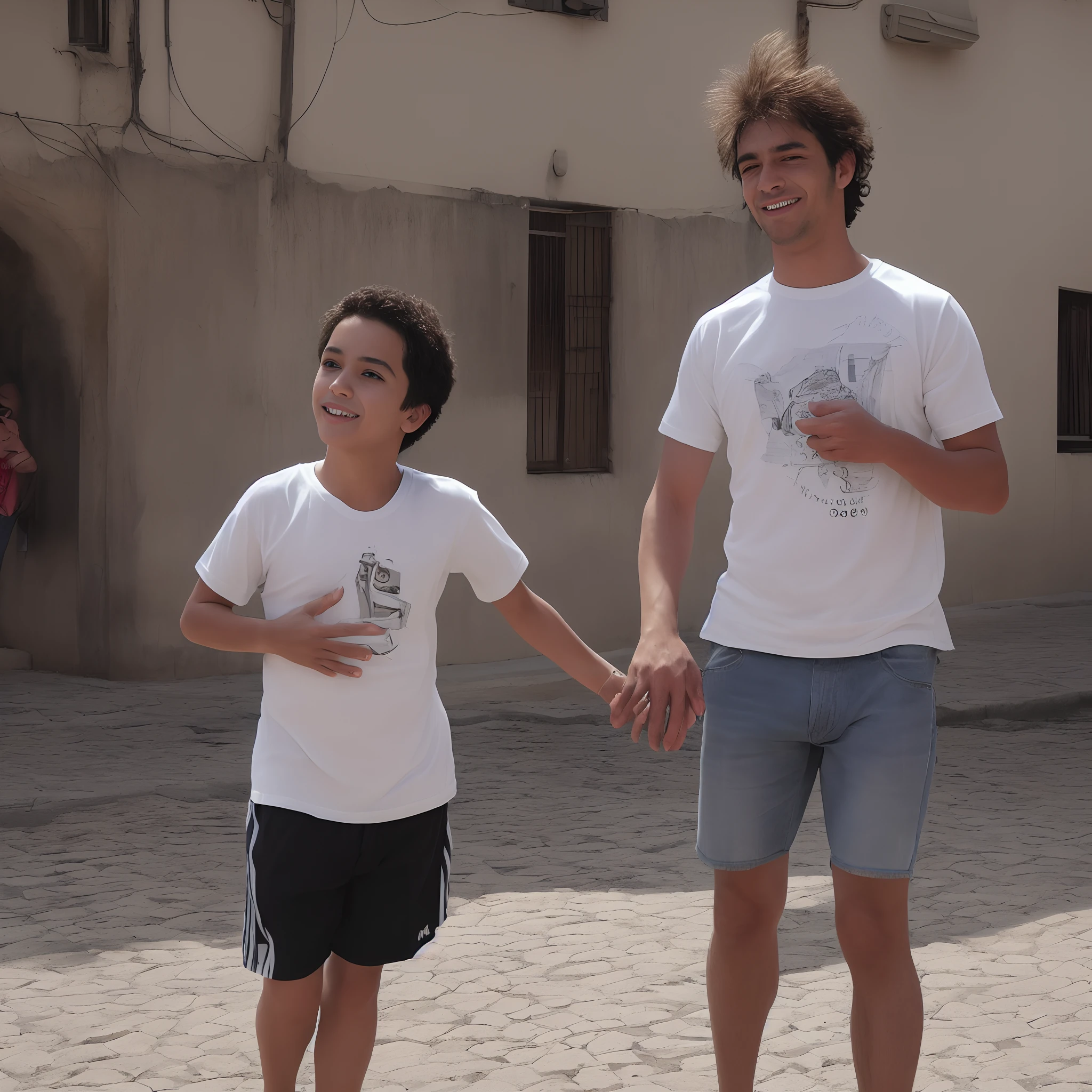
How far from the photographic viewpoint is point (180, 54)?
29.2ft

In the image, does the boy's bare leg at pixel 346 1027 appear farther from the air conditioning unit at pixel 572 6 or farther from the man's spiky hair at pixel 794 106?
the air conditioning unit at pixel 572 6

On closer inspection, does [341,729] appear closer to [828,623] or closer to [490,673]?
[828,623]

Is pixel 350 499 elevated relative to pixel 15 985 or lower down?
elevated

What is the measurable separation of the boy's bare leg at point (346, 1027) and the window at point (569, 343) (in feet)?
26.3

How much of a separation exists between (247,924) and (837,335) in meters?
1.46

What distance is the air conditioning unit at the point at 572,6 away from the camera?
10328 millimetres

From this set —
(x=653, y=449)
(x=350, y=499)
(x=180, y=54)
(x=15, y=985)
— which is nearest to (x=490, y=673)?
(x=653, y=449)

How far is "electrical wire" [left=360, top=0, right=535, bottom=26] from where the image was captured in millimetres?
9656

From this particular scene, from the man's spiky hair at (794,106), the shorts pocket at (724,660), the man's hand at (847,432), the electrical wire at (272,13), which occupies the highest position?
the electrical wire at (272,13)

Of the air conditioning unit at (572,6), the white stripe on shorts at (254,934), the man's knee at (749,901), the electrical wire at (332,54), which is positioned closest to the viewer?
the white stripe on shorts at (254,934)

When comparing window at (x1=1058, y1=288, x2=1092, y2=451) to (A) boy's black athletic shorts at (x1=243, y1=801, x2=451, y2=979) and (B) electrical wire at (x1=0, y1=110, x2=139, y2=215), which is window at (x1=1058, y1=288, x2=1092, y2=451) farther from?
(A) boy's black athletic shorts at (x1=243, y1=801, x2=451, y2=979)

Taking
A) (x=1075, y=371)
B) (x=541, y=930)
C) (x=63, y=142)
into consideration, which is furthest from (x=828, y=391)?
(x=1075, y=371)

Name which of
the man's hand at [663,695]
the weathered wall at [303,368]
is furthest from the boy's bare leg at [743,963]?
the weathered wall at [303,368]

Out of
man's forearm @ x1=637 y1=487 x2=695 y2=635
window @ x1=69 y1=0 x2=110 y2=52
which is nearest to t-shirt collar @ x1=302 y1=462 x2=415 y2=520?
man's forearm @ x1=637 y1=487 x2=695 y2=635
